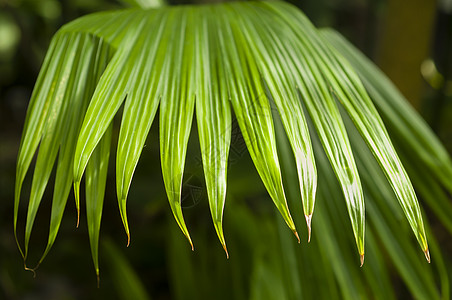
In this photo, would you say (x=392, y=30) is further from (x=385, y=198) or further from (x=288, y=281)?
(x=288, y=281)

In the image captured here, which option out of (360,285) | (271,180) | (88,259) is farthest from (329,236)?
(88,259)

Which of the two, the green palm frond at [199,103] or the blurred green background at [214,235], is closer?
the green palm frond at [199,103]

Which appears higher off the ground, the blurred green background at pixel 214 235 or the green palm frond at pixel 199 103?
the green palm frond at pixel 199 103

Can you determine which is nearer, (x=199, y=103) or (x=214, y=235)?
(x=199, y=103)

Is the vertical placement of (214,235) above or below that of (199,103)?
below

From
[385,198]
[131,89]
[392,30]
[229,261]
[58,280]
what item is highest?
[131,89]
